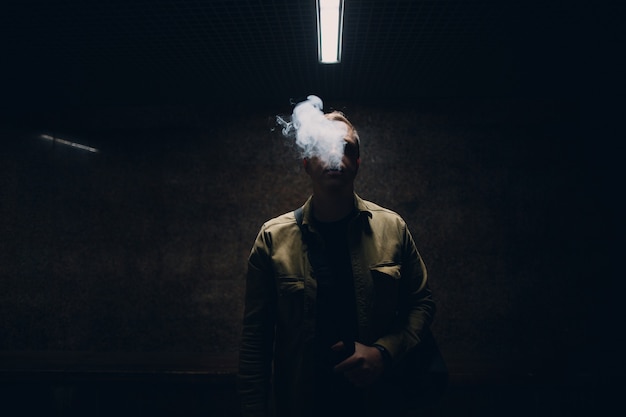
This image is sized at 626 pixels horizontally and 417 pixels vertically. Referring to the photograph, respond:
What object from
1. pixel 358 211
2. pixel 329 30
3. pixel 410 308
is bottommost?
pixel 410 308

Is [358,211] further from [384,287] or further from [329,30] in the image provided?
[329,30]

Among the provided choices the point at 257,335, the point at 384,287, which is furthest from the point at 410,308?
the point at 257,335

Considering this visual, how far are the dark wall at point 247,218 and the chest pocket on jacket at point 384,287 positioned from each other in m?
2.06

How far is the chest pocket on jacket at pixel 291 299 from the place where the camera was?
233 centimetres

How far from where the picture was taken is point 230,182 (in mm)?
4500

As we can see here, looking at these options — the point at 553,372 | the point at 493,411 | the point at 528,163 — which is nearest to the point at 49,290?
the point at 493,411

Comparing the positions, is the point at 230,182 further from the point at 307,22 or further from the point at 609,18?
the point at 609,18

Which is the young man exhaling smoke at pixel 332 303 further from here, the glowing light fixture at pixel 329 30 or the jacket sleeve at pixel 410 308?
the glowing light fixture at pixel 329 30

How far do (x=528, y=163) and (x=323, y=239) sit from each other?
10.3ft

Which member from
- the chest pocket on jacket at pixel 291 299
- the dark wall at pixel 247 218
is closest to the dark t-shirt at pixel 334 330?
the chest pocket on jacket at pixel 291 299

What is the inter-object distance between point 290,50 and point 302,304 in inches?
85.3

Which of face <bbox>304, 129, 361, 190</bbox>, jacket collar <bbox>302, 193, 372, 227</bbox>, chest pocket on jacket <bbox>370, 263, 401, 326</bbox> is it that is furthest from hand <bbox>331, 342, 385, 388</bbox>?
face <bbox>304, 129, 361, 190</bbox>

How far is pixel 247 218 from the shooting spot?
447cm

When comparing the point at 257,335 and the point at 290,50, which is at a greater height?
the point at 290,50
